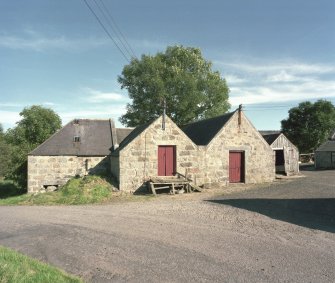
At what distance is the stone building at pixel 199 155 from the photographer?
2022 centimetres

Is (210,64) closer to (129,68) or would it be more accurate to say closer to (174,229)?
(129,68)

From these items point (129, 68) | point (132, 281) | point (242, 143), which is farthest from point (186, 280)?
point (129, 68)

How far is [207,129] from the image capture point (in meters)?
25.4

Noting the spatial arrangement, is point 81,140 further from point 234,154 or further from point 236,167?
point 236,167

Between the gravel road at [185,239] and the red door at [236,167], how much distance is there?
23.8 feet

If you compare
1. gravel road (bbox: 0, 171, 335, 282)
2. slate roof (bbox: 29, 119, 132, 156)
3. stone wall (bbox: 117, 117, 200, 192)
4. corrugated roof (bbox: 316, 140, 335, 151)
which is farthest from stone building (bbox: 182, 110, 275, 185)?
corrugated roof (bbox: 316, 140, 335, 151)

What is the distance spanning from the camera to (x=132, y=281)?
6438 mm

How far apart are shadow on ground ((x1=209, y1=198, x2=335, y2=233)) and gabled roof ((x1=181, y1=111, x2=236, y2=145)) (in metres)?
7.91

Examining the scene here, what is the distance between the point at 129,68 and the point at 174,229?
38429mm

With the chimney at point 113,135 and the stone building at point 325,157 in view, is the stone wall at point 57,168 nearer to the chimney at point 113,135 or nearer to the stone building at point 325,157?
the chimney at point 113,135

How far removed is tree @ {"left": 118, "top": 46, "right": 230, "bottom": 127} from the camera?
143 feet

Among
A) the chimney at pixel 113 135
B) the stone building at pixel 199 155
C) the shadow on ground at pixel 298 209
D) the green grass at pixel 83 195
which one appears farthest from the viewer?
the chimney at pixel 113 135

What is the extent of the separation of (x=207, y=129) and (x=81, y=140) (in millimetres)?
8840

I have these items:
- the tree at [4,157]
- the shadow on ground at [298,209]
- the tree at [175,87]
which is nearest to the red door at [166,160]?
the shadow on ground at [298,209]
